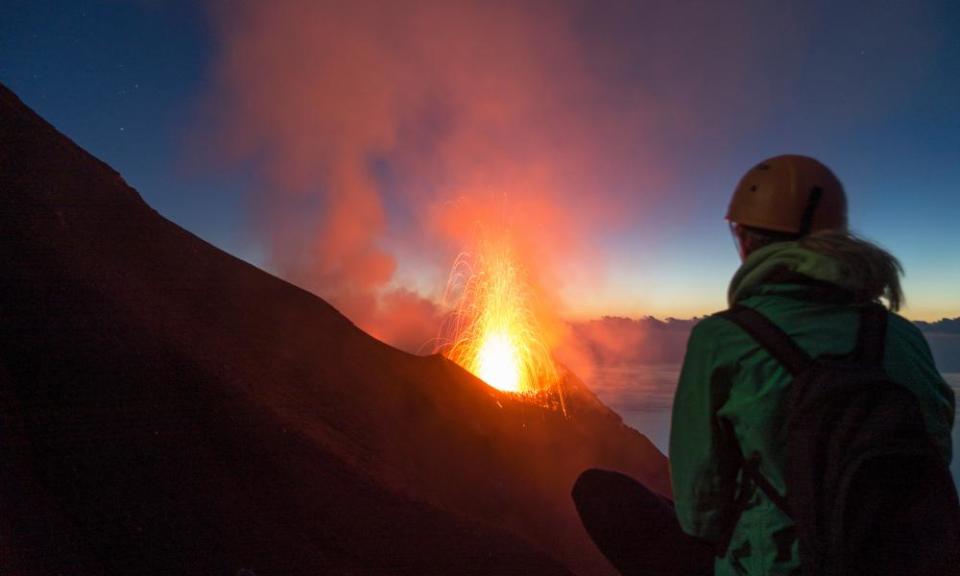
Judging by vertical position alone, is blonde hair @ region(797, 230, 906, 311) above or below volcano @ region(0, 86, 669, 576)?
above

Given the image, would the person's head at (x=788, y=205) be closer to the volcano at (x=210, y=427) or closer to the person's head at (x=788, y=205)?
the person's head at (x=788, y=205)

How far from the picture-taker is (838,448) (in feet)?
6.26

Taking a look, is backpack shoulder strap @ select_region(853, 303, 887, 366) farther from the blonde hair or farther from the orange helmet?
the orange helmet

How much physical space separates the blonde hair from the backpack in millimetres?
314

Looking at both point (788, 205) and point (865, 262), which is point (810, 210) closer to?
point (788, 205)

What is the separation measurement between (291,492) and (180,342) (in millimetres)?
3182

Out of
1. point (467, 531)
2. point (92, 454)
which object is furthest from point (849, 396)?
point (92, 454)

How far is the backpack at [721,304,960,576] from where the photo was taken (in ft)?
6.16

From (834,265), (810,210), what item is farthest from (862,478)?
(810,210)

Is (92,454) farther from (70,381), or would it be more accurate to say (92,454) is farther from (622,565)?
(622,565)

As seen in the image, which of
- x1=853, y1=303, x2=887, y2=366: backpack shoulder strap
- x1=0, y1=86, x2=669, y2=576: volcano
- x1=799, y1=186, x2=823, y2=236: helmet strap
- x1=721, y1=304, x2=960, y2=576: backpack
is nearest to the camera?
x1=721, y1=304, x2=960, y2=576: backpack

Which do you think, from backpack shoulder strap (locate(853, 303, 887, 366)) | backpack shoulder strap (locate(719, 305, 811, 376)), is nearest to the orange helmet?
backpack shoulder strap (locate(853, 303, 887, 366))

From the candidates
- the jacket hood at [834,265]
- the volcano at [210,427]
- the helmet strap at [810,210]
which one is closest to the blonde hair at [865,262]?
the jacket hood at [834,265]

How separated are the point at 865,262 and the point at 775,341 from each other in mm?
469
